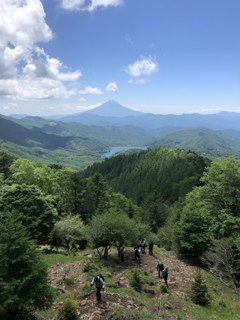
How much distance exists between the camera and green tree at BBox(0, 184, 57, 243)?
35219 mm

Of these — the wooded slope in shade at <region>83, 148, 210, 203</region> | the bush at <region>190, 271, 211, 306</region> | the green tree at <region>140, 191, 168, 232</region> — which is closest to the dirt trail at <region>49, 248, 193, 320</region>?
the bush at <region>190, 271, 211, 306</region>

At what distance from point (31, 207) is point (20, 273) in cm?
2245

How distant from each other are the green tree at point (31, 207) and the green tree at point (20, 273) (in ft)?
63.4

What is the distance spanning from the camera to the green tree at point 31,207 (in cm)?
3522

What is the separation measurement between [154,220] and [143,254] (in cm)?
3948

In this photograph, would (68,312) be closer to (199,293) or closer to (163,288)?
(163,288)

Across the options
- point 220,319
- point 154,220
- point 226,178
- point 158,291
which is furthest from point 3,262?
point 154,220

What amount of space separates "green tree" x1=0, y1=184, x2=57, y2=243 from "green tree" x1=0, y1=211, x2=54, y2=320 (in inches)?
760

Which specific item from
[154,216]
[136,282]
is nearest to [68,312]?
[136,282]

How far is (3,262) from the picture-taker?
14.7 m

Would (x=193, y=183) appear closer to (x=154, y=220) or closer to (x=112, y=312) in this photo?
(x=154, y=220)

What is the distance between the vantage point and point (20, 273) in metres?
14.9

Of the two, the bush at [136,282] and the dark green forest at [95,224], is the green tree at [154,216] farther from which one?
the bush at [136,282]

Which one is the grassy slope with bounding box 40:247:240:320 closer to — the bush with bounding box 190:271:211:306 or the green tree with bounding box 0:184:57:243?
the bush with bounding box 190:271:211:306
